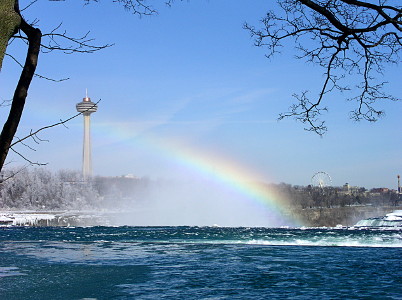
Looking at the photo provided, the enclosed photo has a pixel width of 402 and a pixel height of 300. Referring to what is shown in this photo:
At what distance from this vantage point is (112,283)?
13.2 meters

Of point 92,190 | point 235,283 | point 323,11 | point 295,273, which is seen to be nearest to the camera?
point 323,11

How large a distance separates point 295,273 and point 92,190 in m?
117

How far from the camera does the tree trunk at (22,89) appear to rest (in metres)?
2.34

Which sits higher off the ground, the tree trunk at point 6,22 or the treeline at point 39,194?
the treeline at point 39,194

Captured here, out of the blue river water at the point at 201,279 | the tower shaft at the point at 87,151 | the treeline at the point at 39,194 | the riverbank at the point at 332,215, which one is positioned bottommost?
the blue river water at the point at 201,279

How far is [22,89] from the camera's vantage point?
2.45 metres

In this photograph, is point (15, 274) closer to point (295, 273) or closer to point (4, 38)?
point (295, 273)

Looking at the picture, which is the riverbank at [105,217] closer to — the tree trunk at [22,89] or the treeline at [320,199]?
the treeline at [320,199]

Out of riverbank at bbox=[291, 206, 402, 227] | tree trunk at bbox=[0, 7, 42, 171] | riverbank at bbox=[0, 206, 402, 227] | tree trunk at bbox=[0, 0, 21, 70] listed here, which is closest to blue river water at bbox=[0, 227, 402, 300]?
tree trunk at bbox=[0, 7, 42, 171]

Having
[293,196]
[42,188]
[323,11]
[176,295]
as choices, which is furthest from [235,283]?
[293,196]

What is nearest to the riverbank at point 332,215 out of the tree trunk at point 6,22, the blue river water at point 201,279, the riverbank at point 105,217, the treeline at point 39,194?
the riverbank at point 105,217

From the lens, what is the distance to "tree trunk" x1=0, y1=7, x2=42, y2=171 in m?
2.34

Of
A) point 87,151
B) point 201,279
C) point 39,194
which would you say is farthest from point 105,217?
point 201,279

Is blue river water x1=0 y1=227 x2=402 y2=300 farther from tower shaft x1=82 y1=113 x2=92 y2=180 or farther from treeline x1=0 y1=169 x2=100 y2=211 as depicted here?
tower shaft x1=82 y1=113 x2=92 y2=180
